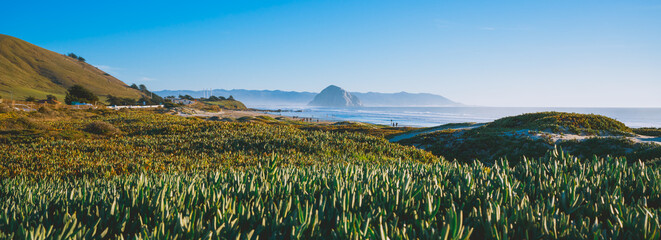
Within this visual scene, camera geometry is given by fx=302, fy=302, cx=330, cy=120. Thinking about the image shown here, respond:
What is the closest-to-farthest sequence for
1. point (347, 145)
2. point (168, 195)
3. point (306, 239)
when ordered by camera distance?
point (306, 239) → point (168, 195) → point (347, 145)

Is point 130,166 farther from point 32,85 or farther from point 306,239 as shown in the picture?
point 32,85

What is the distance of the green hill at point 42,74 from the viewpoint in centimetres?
14050

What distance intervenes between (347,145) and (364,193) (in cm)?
874

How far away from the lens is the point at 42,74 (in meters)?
165

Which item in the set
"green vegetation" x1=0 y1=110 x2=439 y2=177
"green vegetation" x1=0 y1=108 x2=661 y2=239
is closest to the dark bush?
"green vegetation" x1=0 y1=110 x2=439 y2=177

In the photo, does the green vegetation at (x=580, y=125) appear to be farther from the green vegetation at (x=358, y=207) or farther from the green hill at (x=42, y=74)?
the green hill at (x=42, y=74)

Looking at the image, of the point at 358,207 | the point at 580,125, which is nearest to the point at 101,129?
the point at 358,207

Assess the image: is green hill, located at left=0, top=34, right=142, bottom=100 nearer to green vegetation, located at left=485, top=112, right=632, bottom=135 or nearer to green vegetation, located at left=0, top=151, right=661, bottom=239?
green vegetation, located at left=0, top=151, right=661, bottom=239

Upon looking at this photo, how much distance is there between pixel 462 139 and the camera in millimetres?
18484

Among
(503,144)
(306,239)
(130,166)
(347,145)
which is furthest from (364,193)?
(503,144)

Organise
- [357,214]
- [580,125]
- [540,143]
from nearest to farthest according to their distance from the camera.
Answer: [357,214] → [540,143] → [580,125]

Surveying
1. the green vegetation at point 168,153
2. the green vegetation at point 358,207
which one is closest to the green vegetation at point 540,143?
the green vegetation at point 168,153

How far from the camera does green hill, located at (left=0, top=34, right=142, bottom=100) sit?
140500 mm

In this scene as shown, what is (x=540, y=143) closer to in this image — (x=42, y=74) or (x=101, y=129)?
(x=101, y=129)
